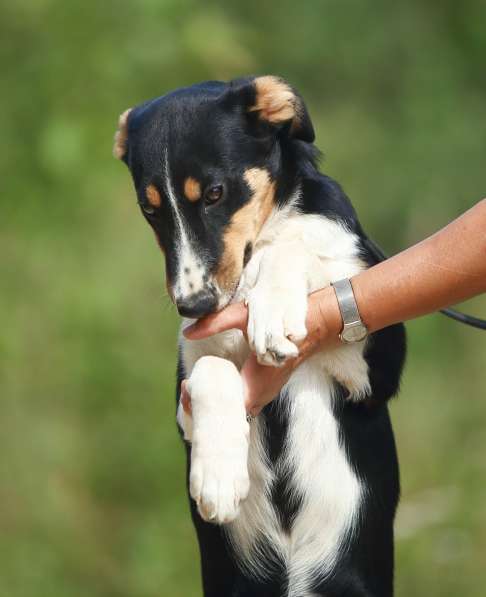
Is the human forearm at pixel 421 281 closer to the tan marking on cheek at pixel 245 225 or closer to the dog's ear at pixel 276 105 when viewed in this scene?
the tan marking on cheek at pixel 245 225

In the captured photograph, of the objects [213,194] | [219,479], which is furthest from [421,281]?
[219,479]

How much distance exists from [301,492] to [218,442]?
1.74ft

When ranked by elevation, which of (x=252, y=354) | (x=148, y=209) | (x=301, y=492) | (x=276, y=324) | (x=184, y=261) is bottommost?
(x=301, y=492)

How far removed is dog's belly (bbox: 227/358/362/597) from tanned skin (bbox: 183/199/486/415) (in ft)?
0.79

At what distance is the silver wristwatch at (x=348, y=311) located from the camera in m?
2.69

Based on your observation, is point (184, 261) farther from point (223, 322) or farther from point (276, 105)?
point (276, 105)

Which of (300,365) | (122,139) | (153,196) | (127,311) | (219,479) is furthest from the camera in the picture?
(127,311)

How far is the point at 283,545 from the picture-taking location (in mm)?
2971

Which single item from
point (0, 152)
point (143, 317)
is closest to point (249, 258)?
point (143, 317)

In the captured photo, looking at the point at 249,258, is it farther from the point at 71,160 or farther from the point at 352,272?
the point at 71,160

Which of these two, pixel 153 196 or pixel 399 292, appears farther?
pixel 153 196

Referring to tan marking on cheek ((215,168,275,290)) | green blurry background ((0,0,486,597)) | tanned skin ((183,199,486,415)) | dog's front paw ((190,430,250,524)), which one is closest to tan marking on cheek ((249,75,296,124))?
tan marking on cheek ((215,168,275,290))

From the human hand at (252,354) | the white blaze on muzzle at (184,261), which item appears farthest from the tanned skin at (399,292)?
the white blaze on muzzle at (184,261)

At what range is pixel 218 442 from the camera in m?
2.52
